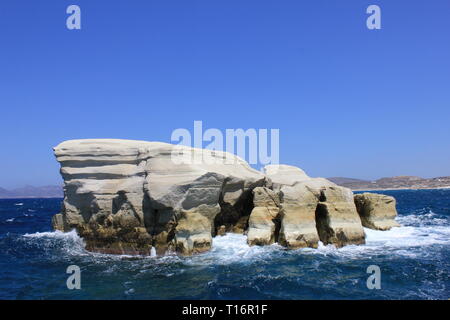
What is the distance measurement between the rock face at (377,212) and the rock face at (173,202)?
204 inches

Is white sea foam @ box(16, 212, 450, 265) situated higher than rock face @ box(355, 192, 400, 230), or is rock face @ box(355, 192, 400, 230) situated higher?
rock face @ box(355, 192, 400, 230)

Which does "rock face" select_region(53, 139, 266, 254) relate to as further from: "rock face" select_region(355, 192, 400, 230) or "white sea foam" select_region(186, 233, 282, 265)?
"rock face" select_region(355, 192, 400, 230)

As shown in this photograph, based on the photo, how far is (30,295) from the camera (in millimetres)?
14852

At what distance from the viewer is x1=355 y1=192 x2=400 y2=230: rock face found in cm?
2681

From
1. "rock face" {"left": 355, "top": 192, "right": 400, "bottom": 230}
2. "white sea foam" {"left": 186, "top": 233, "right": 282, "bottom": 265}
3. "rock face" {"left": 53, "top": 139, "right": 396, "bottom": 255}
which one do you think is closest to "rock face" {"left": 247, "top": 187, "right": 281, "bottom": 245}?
"rock face" {"left": 53, "top": 139, "right": 396, "bottom": 255}

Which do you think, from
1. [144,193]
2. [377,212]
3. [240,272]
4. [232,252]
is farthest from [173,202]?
[377,212]

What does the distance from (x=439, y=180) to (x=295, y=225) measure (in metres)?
203

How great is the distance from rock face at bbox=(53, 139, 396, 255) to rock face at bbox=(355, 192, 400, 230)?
5.17m

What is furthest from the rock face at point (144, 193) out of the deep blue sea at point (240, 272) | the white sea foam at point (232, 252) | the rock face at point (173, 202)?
the deep blue sea at point (240, 272)

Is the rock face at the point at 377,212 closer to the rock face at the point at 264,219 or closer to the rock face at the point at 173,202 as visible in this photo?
the rock face at the point at 173,202

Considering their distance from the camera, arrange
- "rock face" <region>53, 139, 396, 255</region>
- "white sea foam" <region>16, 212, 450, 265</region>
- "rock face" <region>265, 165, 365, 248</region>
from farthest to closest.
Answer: "rock face" <region>265, 165, 365, 248</region> → "rock face" <region>53, 139, 396, 255</region> → "white sea foam" <region>16, 212, 450, 265</region>

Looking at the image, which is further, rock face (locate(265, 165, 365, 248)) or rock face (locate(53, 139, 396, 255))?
rock face (locate(265, 165, 365, 248))
